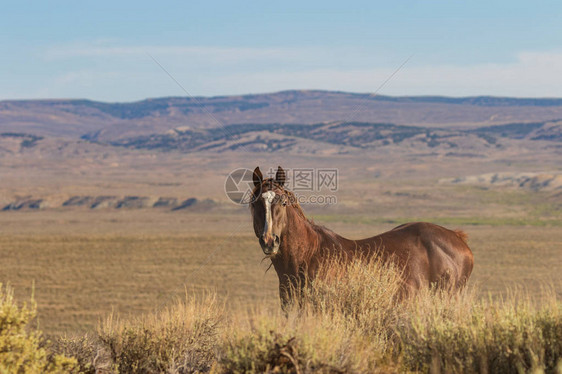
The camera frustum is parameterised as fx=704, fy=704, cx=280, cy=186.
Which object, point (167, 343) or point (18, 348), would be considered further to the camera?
point (167, 343)

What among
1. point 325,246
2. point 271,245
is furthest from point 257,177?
point 325,246

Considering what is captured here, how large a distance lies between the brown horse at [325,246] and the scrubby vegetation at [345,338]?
1.00ft

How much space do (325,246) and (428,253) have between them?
1.52 m

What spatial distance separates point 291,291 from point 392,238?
188 cm

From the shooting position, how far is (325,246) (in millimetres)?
7484

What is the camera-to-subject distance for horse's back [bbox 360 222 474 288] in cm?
804

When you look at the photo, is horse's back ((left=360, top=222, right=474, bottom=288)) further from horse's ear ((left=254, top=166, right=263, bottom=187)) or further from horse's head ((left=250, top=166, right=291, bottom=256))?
horse's ear ((left=254, top=166, right=263, bottom=187))

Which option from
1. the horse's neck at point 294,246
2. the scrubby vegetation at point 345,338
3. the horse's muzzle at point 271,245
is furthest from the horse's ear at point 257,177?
the scrubby vegetation at point 345,338

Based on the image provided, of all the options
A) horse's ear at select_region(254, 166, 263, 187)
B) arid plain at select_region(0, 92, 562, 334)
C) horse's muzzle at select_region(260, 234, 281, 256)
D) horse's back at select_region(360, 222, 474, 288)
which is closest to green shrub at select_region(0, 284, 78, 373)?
arid plain at select_region(0, 92, 562, 334)

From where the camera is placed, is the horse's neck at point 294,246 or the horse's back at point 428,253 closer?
the horse's neck at point 294,246

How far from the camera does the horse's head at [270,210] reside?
268 inches

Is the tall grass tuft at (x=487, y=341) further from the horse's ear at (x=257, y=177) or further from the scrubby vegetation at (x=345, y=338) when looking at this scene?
the horse's ear at (x=257, y=177)

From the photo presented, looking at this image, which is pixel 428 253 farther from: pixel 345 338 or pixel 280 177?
pixel 345 338

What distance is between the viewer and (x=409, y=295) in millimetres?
7656
